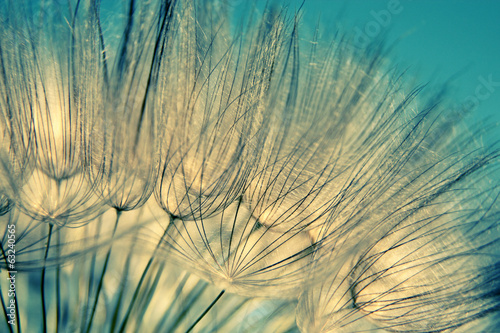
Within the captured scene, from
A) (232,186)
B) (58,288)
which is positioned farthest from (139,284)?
(232,186)

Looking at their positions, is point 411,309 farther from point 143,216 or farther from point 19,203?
point 19,203

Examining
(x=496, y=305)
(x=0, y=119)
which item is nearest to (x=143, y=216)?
(x=0, y=119)

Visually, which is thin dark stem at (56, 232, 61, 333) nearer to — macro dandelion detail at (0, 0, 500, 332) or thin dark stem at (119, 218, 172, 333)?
macro dandelion detail at (0, 0, 500, 332)

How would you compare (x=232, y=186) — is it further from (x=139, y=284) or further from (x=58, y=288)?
(x=58, y=288)

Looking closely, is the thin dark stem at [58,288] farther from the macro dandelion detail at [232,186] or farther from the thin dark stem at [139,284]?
the thin dark stem at [139,284]

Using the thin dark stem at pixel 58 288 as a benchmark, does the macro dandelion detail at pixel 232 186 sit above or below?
above

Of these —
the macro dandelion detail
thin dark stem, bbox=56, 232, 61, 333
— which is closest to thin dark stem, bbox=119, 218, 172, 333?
the macro dandelion detail

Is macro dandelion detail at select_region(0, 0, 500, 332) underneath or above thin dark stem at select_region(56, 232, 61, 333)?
above

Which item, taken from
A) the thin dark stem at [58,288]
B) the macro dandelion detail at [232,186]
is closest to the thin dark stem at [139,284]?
the macro dandelion detail at [232,186]

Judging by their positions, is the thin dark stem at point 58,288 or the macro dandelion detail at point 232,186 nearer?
the macro dandelion detail at point 232,186
